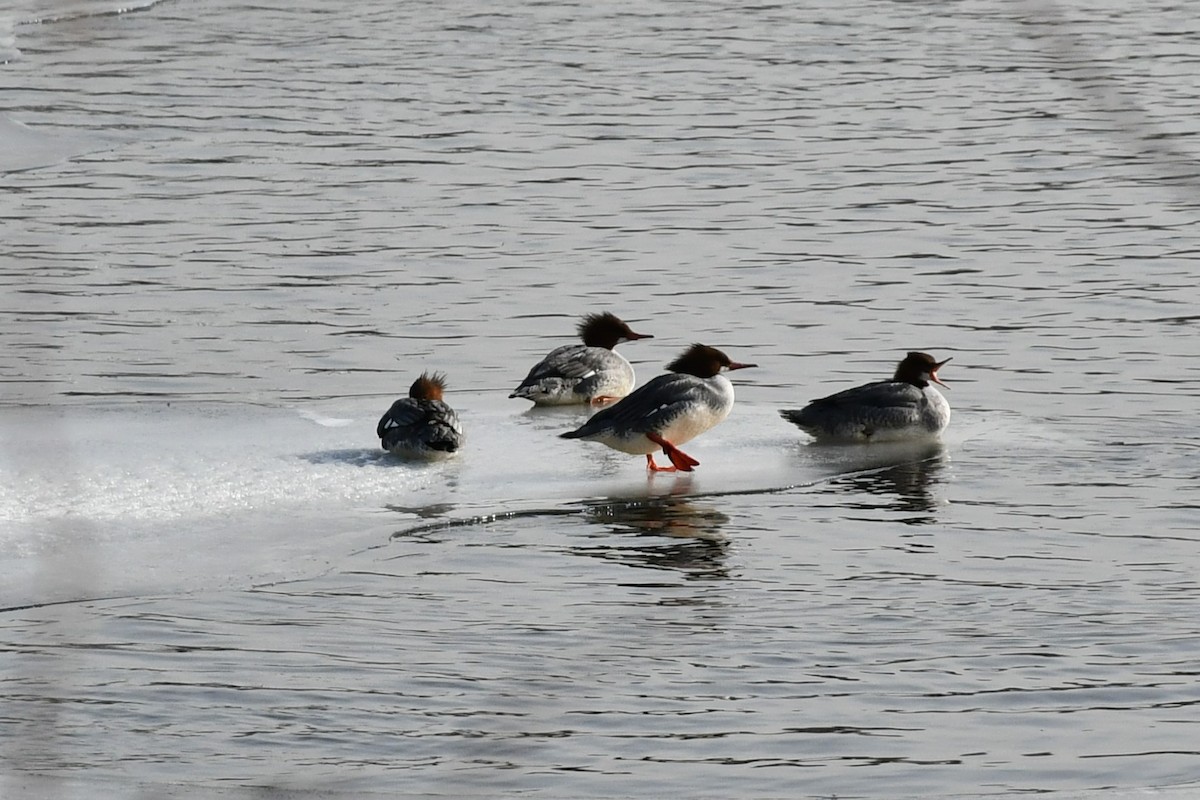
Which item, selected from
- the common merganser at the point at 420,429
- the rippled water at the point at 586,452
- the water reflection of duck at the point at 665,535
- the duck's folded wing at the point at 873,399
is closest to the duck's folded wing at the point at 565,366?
the rippled water at the point at 586,452

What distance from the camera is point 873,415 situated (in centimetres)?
952

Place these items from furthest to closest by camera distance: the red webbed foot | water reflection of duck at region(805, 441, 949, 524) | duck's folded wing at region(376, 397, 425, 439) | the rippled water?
duck's folded wing at region(376, 397, 425, 439) → the red webbed foot → water reflection of duck at region(805, 441, 949, 524) → the rippled water

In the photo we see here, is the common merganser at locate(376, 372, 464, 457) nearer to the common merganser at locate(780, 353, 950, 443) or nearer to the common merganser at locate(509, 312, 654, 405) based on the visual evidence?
the common merganser at locate(509, 312, 654, 405)

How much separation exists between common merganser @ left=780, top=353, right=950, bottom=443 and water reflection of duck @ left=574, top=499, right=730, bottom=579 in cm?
116

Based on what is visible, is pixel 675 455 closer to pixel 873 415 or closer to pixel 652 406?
pixel 652 406

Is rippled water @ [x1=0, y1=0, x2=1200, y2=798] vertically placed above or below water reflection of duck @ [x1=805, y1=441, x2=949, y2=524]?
above

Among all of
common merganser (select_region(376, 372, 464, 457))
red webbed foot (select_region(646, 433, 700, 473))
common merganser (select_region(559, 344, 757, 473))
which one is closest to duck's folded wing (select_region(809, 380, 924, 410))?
common merganser (select_region(559, 344, 757, 473))

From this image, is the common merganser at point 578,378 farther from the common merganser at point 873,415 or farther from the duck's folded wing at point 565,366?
the common merganser at point 873,415

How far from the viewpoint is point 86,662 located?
6.42 meters

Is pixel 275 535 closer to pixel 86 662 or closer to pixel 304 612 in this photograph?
pixel 304 612

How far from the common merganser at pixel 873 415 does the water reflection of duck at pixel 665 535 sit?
116 centimetres

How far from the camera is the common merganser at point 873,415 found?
9.50 m

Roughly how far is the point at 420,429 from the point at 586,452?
0.86 metres

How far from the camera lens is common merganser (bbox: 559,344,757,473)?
901 cm
